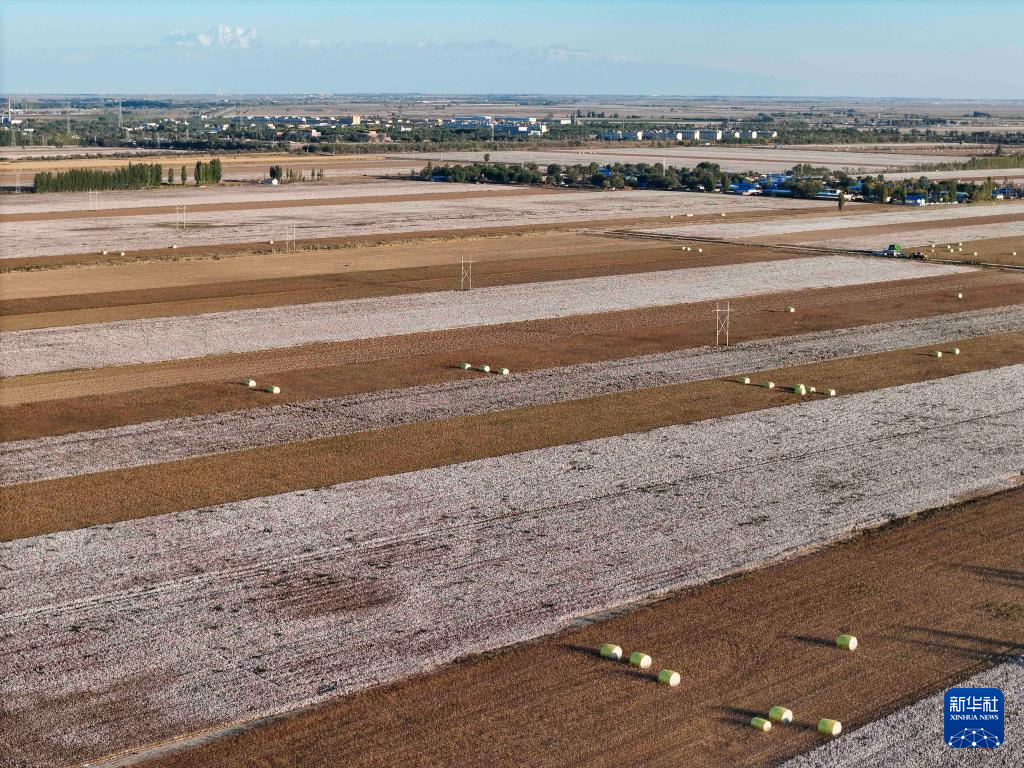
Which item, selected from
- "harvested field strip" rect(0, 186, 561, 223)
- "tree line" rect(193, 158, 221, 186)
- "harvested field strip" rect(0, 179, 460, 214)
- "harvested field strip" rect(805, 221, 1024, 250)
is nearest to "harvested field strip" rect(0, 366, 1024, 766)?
"harvested field strip" rect(805, 221, 1024, 250)

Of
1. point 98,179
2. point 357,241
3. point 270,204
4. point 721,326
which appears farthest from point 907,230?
point 98,179

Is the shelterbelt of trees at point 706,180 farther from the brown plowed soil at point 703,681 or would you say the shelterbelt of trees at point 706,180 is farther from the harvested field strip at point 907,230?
the brown plowed soil at point 703,681

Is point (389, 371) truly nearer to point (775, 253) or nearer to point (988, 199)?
point (775, 253)

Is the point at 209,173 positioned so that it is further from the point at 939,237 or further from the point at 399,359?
the point at 399,359

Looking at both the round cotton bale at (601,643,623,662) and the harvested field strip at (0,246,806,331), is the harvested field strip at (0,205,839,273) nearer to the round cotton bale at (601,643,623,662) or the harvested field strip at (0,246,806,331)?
the harvested field strip at (0,246,806,331)

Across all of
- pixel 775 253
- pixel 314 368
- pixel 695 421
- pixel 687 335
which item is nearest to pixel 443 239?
pixel 775 253

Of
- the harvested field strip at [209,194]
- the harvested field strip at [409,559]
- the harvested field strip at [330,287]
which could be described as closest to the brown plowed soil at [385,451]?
the harvested field strip at [409,559]
